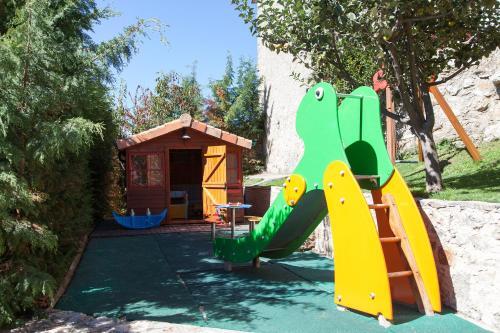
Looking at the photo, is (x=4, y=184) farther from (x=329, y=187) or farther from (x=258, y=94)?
(x=258, y=94)

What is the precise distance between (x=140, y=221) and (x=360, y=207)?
27.5 ft

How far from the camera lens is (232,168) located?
12758 mm

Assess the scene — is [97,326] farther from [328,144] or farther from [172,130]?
[172,130]

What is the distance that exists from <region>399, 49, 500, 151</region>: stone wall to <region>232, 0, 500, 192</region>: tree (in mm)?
2758

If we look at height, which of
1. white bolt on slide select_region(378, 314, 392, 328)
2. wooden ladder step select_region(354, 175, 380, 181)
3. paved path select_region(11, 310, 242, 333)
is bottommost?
paved path select_region(11, 310, 242, 333)

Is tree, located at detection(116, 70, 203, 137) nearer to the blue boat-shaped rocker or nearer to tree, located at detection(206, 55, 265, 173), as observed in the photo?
tree, located at detection(206, 55, 265, 173)

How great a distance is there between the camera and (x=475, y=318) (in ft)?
14.4

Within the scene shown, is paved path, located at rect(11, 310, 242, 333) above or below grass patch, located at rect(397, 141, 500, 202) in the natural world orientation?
below

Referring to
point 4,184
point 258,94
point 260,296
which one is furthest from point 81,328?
point 258,94

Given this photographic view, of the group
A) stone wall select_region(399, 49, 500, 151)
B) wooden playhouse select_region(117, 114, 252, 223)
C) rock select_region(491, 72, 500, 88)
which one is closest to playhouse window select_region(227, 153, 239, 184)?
wooden playhouse select_region(117, 114, 252, 223)

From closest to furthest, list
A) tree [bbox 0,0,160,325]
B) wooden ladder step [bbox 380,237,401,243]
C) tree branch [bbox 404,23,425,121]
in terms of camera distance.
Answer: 1. tree [bbox 0,0,160,325]
2. wooden ladder step [bbox 380,237,401,243]
3. tree branch [bbox 404,23,425,121]

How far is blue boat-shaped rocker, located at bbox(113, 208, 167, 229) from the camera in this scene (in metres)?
11.6

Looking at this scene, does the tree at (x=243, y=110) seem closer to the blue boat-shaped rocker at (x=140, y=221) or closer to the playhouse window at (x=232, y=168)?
the playhouse window at (x=232, y=168)

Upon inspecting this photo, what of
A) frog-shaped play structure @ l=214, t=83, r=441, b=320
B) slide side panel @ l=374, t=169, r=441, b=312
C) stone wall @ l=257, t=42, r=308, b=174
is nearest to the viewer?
frog-shaped play structure @ l=214, t=83, r=441, b=320
